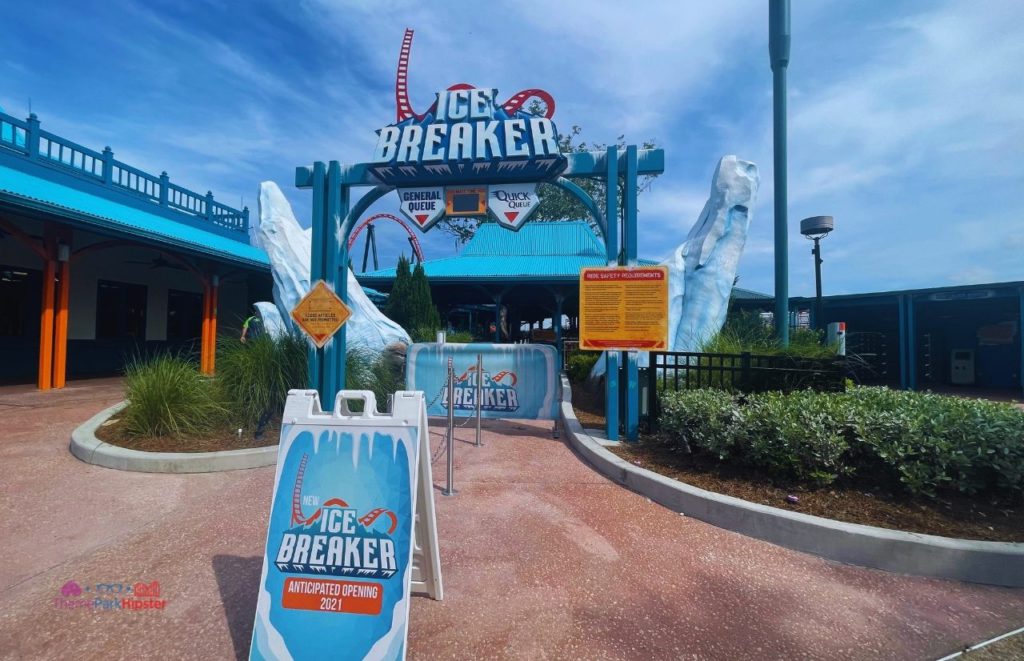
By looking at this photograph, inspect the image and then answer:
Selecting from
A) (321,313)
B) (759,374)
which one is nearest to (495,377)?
(321,313)

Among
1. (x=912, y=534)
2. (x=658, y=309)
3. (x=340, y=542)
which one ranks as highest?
(x=658, y=309)

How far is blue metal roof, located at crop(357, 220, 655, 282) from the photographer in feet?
58.7

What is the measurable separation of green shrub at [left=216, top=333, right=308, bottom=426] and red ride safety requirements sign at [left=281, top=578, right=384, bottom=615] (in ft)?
15.0

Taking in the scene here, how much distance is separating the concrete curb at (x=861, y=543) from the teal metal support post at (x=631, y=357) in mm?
2038

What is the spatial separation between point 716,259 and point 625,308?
652 centimetres

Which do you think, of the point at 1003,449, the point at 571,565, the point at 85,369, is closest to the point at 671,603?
the point at 571,565

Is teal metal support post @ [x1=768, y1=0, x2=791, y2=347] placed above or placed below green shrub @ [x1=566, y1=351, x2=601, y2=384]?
above

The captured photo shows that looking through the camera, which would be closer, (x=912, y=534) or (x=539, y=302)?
(x=912, y=534)

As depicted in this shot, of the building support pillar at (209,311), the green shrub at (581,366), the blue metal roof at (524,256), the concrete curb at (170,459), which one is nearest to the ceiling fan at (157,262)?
the building support pillar at (209,311)

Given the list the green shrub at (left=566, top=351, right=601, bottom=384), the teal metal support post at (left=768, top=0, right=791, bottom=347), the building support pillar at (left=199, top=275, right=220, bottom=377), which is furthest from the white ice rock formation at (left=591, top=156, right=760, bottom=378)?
the building support pillar at (left=199, top=275, right=220, bottom=377)

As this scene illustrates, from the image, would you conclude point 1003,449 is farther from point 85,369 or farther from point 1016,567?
point 85,369

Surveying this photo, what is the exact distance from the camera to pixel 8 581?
3.11 meters

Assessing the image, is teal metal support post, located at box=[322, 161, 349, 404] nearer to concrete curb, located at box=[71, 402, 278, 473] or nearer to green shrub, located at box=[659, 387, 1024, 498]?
concrete curb, located at box=[71, 402, 278, 473]

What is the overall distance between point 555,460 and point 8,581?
4.72 meters
